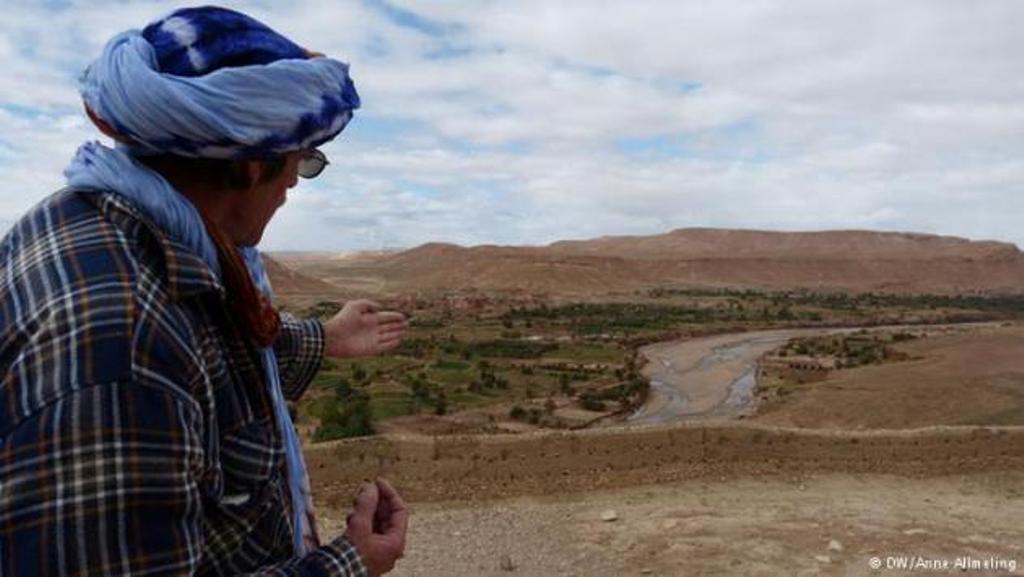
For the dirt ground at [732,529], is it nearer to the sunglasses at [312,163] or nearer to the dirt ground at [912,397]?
the sunglasses at [312,163]

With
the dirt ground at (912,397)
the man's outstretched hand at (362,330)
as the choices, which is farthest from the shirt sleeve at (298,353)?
the dirt ground at (912,397)

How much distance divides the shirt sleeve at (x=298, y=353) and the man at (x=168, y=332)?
413 mm

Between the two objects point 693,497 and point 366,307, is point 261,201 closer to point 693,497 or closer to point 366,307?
point 366,307

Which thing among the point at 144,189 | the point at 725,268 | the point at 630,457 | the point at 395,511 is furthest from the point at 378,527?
the point at 725,268

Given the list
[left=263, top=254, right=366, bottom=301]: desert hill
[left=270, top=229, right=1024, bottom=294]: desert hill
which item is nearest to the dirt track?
[left=263, top=254, right=366, bottom=301]: desert hill

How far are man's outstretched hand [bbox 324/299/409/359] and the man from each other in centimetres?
59

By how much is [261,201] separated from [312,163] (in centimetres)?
14

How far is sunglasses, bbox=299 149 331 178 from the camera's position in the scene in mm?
1404

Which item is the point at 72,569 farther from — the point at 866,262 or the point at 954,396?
the point at 866,262

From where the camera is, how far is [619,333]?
142ft

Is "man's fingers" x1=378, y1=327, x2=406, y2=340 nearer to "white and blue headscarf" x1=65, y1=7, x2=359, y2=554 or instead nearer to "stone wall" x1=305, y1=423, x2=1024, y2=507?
"white and blue headscarf" x1=65, y1=7, x2=359, y2=554

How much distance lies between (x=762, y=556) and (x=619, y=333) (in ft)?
119

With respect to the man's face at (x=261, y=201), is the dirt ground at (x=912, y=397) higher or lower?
lower

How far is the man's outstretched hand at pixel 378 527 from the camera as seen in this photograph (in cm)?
137
